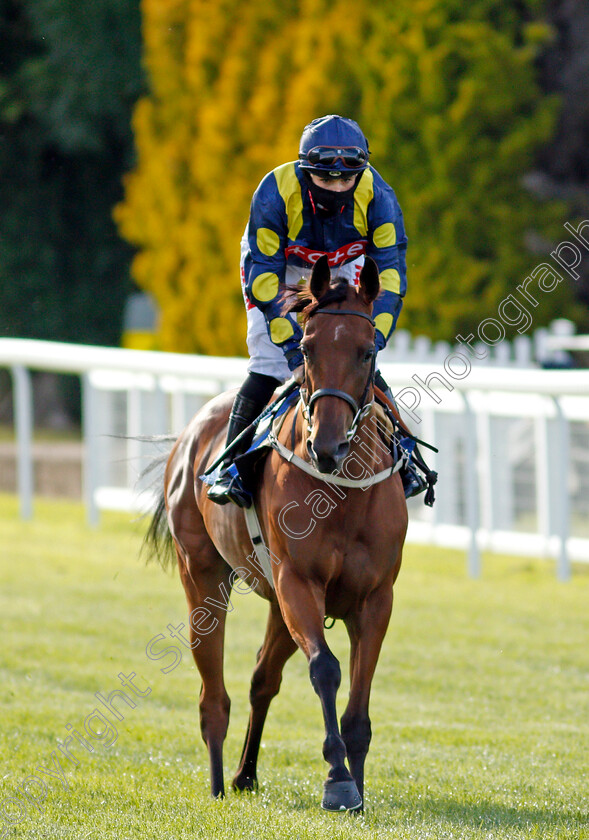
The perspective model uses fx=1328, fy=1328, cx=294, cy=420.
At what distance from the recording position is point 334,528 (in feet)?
13.7

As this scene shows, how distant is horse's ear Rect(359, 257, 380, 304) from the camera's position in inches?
162

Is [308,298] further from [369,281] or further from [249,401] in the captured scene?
[249,401]

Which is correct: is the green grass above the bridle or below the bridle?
below

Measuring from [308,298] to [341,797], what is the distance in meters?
1.52

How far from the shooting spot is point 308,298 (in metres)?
A: 4.18

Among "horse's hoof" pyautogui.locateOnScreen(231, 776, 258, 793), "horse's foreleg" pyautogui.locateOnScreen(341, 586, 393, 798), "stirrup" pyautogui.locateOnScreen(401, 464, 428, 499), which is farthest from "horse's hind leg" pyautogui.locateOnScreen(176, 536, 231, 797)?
"stirrup" pyautogui.locateOnScreen(401, 464, 428, 499)

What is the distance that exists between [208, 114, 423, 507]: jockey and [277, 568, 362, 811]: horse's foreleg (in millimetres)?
483

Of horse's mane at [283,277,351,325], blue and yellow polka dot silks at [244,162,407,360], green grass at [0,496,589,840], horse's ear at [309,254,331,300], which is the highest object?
blue and yellow polka dot silks at [244,162,407,360]

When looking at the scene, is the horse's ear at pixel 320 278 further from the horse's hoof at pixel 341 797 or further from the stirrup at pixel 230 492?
the horse's hoof at pixel 341 797

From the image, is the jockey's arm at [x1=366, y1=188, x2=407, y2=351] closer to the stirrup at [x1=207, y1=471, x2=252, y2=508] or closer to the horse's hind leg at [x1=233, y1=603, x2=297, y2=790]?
the stirrup at [x1=207, y1=471, x2=252, y2=508]

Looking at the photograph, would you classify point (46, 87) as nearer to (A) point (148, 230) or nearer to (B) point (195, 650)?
(A) point (148, 230)

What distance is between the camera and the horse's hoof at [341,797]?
387 cm

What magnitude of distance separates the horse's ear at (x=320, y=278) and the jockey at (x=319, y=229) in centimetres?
19

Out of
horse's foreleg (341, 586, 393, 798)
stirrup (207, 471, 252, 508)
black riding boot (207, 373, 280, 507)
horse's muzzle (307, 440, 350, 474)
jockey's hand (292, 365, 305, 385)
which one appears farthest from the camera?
black riding boot (207, 373, 280, 507)
